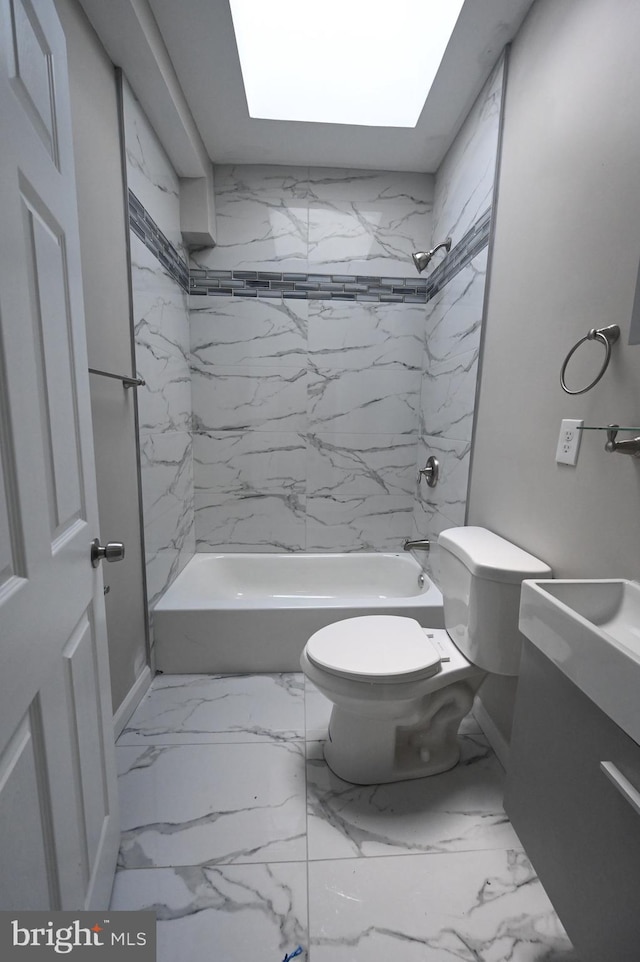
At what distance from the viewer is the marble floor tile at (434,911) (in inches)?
Answer: 36.4

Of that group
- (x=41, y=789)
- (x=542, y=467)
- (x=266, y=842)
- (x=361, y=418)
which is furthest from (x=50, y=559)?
(x=361, y=418)

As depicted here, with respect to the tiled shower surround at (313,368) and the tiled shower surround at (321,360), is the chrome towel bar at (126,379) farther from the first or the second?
the tiled shower surround at (321,360)

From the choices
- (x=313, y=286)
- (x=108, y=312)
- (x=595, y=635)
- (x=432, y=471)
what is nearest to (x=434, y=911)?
(x=595, y=635)

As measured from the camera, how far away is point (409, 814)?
48.9 inches

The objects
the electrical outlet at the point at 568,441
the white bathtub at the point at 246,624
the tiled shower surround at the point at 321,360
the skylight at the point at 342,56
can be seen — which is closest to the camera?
the electrical outlet at the point at 568,441

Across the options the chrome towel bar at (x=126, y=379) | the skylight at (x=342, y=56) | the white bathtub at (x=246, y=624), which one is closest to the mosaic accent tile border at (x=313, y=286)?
the skylight at (x=342, y=56)

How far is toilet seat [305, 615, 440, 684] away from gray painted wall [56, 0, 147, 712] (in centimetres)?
77

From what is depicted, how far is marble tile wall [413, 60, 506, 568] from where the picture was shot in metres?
1.64

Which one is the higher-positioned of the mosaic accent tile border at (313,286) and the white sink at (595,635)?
the mosaic accent tile border at (313,286)

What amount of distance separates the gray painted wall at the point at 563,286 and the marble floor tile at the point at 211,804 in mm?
813

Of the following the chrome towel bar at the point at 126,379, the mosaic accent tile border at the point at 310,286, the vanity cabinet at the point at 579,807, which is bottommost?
the vanity cabinet at the point at 579,807

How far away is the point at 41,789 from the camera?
654 millimetres

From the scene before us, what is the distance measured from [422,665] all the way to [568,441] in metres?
0.79

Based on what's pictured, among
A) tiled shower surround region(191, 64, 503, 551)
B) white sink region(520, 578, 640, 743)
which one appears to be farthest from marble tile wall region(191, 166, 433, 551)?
white sink region(520, 578, 640, 743)
